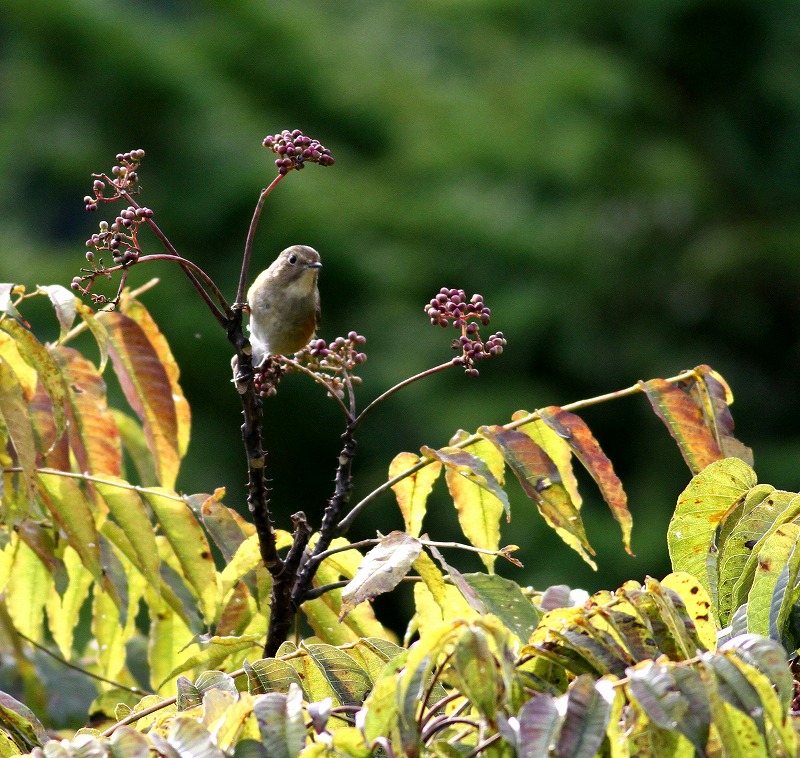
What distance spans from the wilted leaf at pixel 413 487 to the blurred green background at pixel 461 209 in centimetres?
817

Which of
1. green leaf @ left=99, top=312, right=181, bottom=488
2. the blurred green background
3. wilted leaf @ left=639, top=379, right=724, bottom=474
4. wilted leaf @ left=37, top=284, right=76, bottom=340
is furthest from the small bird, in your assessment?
the blurred green background

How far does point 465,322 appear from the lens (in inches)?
74.3

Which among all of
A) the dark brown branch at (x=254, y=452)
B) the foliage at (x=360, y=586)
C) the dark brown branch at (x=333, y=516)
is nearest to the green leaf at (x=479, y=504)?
the foliage at (x=360, y=586)

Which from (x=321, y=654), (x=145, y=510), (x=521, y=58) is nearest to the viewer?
(x=321, y=654)

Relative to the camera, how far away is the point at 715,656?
127cm

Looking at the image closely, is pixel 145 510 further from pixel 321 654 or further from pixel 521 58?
pixel 521 58

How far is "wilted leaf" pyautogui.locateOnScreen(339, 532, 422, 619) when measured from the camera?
1.56 meters

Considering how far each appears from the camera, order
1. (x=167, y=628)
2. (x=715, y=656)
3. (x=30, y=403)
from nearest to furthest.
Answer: (x=715, y=656) < (x=30, y=403) < (x=167, y=628)

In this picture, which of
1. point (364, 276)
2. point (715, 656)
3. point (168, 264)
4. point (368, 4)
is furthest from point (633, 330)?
point (715, 656)

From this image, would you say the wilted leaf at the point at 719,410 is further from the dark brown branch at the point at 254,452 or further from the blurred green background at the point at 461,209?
the blurred green background at the point at 461,209

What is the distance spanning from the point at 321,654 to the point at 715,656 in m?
0.58

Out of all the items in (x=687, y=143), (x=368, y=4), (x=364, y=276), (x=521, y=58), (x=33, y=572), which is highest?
(x=368, y=4)

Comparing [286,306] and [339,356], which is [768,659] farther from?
[286,306]

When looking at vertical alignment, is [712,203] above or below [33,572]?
above
